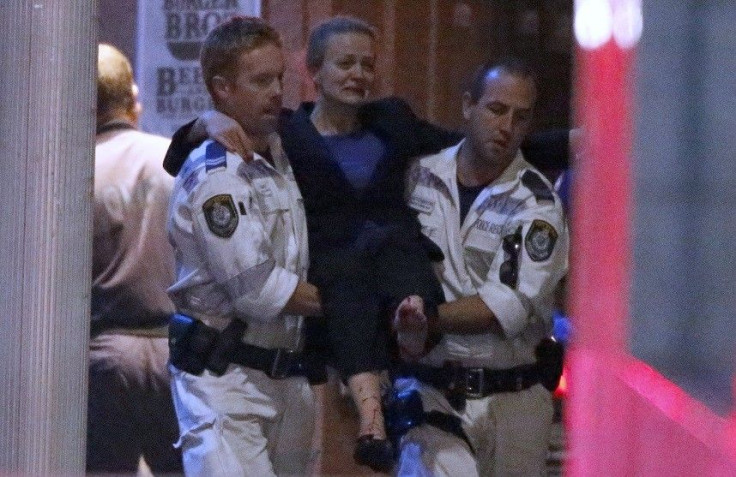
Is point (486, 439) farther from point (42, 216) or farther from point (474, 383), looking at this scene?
point (42, 216)

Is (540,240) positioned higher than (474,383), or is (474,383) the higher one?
(540,240)

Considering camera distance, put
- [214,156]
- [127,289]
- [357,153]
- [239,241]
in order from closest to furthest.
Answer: [239,241] → [214,156] → [357,153] → [127,289]

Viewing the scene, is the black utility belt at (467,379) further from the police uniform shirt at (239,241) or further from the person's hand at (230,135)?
the person's hand at (230,135)

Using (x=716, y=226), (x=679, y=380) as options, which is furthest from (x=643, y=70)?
(x=679, y=380)

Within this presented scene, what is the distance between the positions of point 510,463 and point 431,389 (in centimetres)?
29

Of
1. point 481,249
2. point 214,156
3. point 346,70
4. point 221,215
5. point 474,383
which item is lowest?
point 474,383

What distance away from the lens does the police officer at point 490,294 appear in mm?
3748

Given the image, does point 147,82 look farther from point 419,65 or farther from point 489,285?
point 489,285

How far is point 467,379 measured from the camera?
3.80m

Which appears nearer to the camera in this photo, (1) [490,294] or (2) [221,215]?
(2) [221,215]

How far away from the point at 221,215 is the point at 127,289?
1471mm

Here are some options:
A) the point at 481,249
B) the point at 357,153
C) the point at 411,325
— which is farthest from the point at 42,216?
the point at 481,249

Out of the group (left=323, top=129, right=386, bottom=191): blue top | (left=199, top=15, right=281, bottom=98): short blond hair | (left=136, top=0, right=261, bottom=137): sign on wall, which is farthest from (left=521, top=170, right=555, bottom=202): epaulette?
(left=136, top=0, right=261, bottom=137): sign on wall

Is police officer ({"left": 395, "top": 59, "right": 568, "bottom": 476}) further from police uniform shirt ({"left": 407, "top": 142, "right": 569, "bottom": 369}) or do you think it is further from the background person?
the background person
